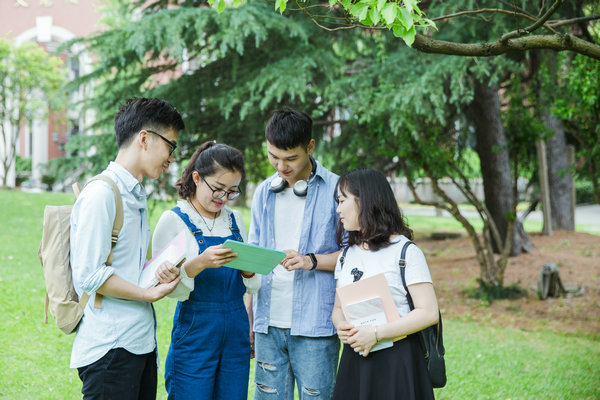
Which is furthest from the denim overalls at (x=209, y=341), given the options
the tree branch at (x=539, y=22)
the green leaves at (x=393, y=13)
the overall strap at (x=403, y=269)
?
the tree branch at (x=539, y=22)

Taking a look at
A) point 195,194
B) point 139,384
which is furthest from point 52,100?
point 139,384

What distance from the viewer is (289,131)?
3.01m

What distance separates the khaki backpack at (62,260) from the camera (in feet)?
7.79

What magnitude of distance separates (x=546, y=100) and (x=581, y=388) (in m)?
4.02

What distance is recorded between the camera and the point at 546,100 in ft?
26.2

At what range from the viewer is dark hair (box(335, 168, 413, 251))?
2707 millimetres

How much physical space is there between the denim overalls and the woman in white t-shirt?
1.52 ft

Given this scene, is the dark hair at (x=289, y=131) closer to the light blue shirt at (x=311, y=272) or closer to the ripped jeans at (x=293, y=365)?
the light blue shirt at (x=311, y=272)

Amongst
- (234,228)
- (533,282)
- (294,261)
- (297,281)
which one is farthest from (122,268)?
(533,282)

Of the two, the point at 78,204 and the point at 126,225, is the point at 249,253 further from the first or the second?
the point at 78,204

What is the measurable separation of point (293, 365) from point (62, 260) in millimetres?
1241

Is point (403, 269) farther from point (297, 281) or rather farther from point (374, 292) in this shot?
point (297, 281)

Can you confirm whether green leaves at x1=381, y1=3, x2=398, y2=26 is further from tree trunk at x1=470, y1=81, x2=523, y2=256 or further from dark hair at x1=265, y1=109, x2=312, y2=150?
tree trunk at x1=470, y1=81, x2=523, y2=256

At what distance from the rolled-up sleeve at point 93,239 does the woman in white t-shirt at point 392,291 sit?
1.03m
